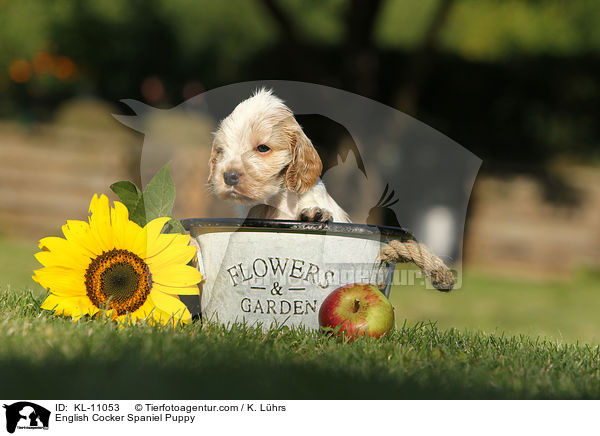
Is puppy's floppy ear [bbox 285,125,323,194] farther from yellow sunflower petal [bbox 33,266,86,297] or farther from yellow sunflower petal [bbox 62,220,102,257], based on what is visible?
yellow sunflower petal [bbox 33,266,86,297]

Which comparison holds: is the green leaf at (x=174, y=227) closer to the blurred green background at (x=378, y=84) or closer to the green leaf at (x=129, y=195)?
the green leaf at (x=129, y=195)

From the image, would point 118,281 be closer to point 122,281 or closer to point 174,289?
point 122,281

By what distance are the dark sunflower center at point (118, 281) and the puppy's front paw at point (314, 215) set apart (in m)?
0.64

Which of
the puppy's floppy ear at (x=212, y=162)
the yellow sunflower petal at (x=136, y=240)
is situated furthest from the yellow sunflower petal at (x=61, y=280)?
the puppy's floppy ear at (x=212, y=162)

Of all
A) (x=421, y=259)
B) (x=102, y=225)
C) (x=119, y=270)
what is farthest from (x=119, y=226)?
(x=421, y=259)

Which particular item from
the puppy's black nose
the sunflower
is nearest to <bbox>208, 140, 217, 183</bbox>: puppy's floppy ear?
the puppy's black nose

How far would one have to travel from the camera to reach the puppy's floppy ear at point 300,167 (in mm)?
2252

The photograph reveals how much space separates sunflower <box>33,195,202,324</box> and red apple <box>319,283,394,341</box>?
0.51 m

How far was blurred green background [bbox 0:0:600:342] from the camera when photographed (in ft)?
30.4

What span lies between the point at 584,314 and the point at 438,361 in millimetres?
6053

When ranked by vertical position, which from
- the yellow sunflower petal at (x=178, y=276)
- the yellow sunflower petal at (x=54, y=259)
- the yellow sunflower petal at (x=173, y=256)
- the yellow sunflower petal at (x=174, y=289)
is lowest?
the yellow sunflower petal at (x=174, y=289)

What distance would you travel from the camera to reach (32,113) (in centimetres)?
1112
